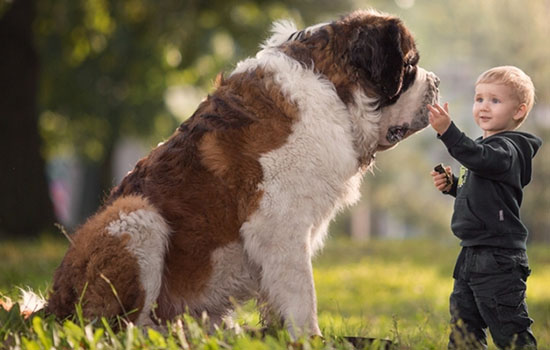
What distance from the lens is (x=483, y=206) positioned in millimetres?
4125

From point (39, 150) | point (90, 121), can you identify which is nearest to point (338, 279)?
point (39, 150)

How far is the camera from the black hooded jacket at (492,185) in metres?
3.98

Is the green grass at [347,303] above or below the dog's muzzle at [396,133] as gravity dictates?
below

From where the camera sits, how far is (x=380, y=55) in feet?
13.8

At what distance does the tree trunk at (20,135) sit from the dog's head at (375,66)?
30.3ft

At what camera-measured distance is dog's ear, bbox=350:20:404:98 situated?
4.20m

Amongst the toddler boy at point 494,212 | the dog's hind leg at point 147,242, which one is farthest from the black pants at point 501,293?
the dog's hind leg at point 147,242

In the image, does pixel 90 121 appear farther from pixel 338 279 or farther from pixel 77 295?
pixel 77 295

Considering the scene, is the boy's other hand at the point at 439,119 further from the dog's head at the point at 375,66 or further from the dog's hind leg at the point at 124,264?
the dog's hind leg at the point at 124,264

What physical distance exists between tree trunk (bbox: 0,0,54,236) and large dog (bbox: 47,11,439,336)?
8768mm

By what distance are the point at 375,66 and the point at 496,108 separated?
0.73 meters

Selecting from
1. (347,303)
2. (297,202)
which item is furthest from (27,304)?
(347,303)

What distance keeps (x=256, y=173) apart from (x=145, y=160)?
744 mm

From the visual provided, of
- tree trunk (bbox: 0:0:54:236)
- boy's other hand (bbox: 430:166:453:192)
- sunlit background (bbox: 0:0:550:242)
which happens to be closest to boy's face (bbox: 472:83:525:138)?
boy's other hand (bbox: 430:166:453:192)
